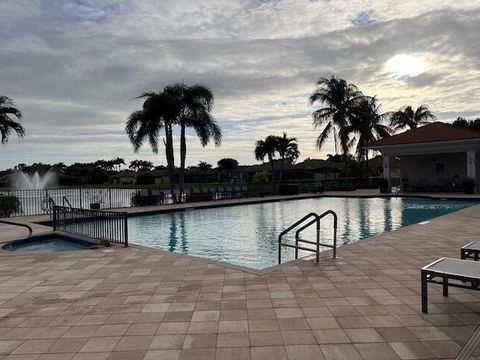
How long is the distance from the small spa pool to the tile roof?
73.2 feet

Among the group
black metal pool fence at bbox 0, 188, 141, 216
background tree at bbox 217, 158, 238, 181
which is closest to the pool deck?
black metal pool fence at bbox 0, 188, 141, 216

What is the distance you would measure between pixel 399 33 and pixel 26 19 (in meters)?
11.0

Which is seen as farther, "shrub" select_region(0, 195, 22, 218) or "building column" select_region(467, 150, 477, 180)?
"building column" select_region(467, 150, 477, 180)

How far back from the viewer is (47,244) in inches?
422

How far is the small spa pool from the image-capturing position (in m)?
10.0

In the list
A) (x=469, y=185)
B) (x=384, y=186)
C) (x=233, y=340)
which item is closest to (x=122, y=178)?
(x=384, y=186)

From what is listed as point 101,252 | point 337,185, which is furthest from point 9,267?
point 337,185

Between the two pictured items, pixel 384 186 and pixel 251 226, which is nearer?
pixel 251 226

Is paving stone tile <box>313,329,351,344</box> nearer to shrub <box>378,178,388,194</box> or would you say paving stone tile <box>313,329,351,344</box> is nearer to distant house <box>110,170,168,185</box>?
shrub <box>378,178,388,194</box>

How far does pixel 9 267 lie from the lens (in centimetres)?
712

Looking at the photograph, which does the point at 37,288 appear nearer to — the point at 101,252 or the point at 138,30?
the point at 101,252

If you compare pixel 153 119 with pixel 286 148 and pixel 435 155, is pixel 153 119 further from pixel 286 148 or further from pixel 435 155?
pixel 286 148

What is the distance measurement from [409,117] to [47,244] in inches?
1434

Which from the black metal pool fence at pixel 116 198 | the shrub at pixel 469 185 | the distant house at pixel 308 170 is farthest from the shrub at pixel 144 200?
the distant house at pixel 308 170
